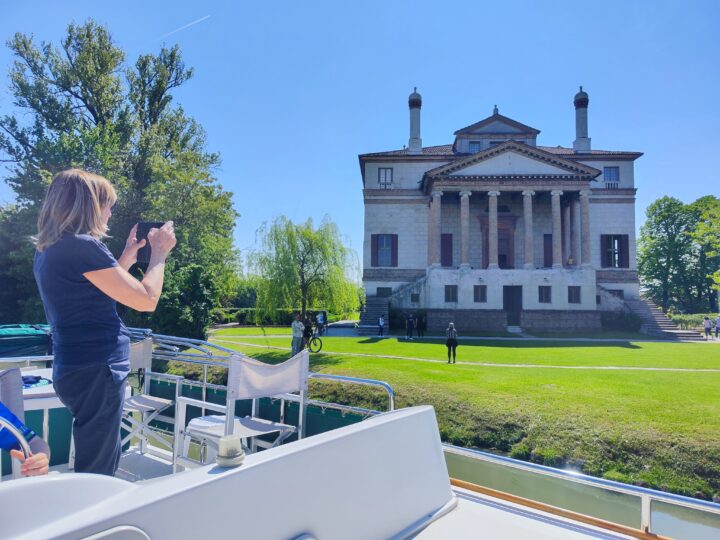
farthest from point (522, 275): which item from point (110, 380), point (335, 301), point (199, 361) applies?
point (110, 380)

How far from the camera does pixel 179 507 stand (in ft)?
4.04

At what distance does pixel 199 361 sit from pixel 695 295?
211 feet

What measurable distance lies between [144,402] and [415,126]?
37.3 m

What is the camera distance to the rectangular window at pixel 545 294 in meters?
32.7

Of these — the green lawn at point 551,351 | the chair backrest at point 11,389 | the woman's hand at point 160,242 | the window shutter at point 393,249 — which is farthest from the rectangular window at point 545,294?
the chair backrest at point 11,389

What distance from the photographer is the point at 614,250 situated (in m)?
36.8

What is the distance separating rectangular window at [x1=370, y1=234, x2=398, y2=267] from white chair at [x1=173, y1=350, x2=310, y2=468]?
3295 centimetres

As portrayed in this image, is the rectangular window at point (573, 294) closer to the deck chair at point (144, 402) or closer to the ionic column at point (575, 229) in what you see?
the ionic column at point (575, 229)

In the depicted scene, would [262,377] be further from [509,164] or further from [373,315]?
[509,164]

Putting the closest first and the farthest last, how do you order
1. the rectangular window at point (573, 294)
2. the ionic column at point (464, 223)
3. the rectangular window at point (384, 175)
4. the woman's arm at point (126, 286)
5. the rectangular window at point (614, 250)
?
the woman's arm at point (126, 286)
the rectangular window at point (573, 294)
the ionic column at point (464, 223)
the rectangular window at point (614, 250)
the rectangular window at point (384, 175)

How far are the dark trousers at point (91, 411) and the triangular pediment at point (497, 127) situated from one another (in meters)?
39.5

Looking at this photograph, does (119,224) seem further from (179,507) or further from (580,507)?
(179,507)

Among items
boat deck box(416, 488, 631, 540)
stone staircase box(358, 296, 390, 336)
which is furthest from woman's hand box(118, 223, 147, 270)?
stone staircase box(358, 296, 390, 336)

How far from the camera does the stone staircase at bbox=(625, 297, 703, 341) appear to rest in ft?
92.4
